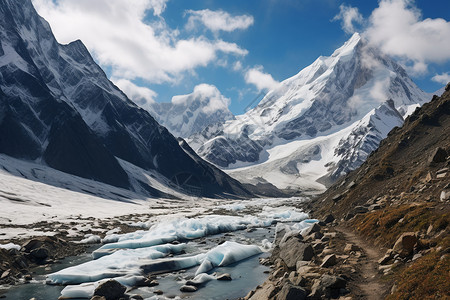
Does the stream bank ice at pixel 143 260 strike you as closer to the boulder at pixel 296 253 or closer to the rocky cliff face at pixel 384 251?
the rocky cliff face at pixel 384 251

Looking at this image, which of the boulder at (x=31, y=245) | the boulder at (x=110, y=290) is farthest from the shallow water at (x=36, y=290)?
the boulder at (x=31, y=245)

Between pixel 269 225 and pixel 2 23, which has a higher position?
pixel 2 23

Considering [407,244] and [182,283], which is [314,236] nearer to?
[182,283]

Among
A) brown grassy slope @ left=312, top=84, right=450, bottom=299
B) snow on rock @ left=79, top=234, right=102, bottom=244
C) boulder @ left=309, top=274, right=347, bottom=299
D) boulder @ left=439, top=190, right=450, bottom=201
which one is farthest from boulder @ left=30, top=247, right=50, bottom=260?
boulder @ left=439, top=190, right=450, bottom=201

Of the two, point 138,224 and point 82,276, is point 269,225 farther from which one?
point 82,276

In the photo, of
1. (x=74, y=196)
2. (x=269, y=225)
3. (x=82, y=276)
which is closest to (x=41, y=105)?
(x=74, y=196)

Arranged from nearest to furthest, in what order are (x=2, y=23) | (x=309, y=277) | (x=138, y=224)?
(x=309, y=277)
(x=138, y=224)
(x=2, y=23)

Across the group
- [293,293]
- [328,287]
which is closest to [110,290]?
[293,293]
